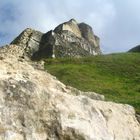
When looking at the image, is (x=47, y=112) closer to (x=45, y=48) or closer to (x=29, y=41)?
(x=45, y=48)

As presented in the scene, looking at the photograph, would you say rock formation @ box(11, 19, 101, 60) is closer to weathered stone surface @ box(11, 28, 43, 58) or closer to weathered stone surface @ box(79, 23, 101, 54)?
weathered stone surface @ box(11, 28, 43, 58)

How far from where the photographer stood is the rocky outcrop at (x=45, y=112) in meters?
13.0

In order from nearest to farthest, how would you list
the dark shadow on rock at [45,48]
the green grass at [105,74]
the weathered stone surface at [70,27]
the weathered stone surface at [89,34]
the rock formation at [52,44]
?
the green grass at [105,74]
the dark shadow on rock at [45,48]
the rock formation at [52,44]
the weathered stone surface at [70,27]
the weathered stone surface at [89,34]

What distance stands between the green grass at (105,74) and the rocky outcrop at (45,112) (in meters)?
12.0

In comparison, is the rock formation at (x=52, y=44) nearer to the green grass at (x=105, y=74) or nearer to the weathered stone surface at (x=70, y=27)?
the weathered stone surface at (x=70, y=27)

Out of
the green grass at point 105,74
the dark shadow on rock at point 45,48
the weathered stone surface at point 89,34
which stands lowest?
the green grass at point 105,74

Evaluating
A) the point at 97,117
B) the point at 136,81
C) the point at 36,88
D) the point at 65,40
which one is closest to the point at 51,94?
the point at 36,88

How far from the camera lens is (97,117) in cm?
1438

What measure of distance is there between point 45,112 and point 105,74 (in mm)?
30863

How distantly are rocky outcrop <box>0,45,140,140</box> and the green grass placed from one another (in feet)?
39.3

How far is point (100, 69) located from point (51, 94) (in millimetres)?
32255

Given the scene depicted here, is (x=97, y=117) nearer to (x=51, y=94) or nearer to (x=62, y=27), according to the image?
(x=51, y=94)

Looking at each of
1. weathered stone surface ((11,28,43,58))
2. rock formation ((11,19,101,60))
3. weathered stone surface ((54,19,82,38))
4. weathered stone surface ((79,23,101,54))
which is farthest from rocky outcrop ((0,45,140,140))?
weathered stone surface ((79,23,101,54))

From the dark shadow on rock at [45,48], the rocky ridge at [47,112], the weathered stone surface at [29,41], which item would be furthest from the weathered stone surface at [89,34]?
the rocky ridge at [47,112]
